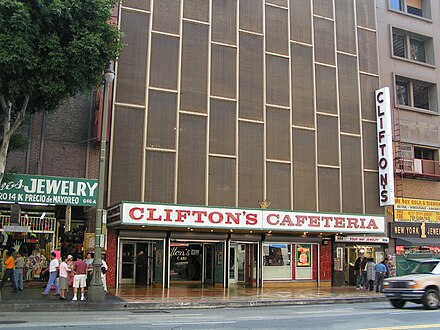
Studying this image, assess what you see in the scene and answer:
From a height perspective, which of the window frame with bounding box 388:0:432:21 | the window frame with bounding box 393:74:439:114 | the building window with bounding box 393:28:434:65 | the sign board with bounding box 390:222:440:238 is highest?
the window frame with bounding box 388:0:432:21

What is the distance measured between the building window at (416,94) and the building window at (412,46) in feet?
5.34

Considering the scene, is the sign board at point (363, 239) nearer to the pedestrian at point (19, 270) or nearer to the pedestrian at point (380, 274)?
the pedestrian at point (380, 274)

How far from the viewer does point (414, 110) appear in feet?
105

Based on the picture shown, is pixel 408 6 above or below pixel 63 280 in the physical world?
above

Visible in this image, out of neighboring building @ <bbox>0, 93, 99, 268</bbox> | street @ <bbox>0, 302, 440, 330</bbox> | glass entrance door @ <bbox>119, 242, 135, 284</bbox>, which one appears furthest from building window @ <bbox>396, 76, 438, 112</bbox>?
street @ <bbox>0, 302, 440, 330</bbox>

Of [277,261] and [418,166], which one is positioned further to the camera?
[418,166]

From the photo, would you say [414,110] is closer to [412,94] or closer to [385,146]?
[412,94]

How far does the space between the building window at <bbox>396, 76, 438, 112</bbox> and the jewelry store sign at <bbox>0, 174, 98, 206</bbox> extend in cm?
2055

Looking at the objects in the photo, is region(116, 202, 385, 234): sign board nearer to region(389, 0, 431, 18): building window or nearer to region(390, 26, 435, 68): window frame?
region(390, 26, 435, 68): window frame

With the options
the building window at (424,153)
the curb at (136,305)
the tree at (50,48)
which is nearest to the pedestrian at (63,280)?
the curb at (136,305)

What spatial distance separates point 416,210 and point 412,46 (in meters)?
11.3

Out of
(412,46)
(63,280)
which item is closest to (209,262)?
(63,280)

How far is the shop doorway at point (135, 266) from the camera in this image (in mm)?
24553

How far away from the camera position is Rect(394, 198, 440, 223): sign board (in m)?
29.9
